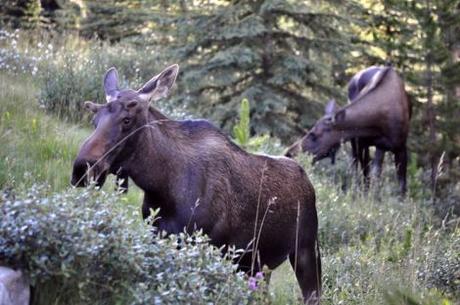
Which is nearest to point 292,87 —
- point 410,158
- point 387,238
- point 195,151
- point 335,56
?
point 335,56

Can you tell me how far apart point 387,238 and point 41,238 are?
224 inches

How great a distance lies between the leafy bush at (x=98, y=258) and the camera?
4.34 metres

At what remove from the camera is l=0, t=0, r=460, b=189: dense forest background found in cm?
1434

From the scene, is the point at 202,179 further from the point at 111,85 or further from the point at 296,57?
the point at 296,57

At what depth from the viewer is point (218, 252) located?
5086 millimetres

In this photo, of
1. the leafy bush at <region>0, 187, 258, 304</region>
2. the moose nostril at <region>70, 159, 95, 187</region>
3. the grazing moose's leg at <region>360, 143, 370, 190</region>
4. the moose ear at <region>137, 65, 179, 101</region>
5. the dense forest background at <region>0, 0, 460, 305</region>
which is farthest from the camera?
the grazing moose's leg at <region>360, 143, 370, 190</region>

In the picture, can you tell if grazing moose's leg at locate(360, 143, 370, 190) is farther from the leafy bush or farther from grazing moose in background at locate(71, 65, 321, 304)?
the leafy bush

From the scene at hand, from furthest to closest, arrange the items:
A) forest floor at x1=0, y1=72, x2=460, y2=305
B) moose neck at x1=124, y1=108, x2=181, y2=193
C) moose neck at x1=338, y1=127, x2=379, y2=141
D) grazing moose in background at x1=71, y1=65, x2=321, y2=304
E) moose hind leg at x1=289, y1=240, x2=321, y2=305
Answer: moose neck at x1=338, y1=127, x2=379, y2=141, forest floor at x1=0, y1=72, x2=460, y2=305, moose hind leg at x1=289, y1=240, x2=321, y2=305, moose neck at x1=124, y1=108, x2=181, y2=193, grazing moose in background at x1=71, y1=65, x2=321, y2=304

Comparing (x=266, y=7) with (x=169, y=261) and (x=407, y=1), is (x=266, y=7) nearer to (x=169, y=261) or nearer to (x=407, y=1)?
(x=407, y=1)

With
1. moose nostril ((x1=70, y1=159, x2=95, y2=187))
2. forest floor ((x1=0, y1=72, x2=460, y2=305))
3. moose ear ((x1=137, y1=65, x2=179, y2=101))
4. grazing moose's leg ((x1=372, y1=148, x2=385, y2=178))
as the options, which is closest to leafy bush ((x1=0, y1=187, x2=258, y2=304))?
moose nostril ((x1=70, y1=159, x2=95, y2=187))

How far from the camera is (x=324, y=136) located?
14.6 meters

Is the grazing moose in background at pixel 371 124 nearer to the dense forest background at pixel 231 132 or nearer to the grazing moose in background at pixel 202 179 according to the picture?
the dense forest background at pixel 231 132

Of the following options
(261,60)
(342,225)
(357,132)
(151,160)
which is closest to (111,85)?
(151,160)

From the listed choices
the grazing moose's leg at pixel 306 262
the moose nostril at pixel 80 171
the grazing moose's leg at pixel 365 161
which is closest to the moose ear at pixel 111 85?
the moose nostril at pixel 80 171
